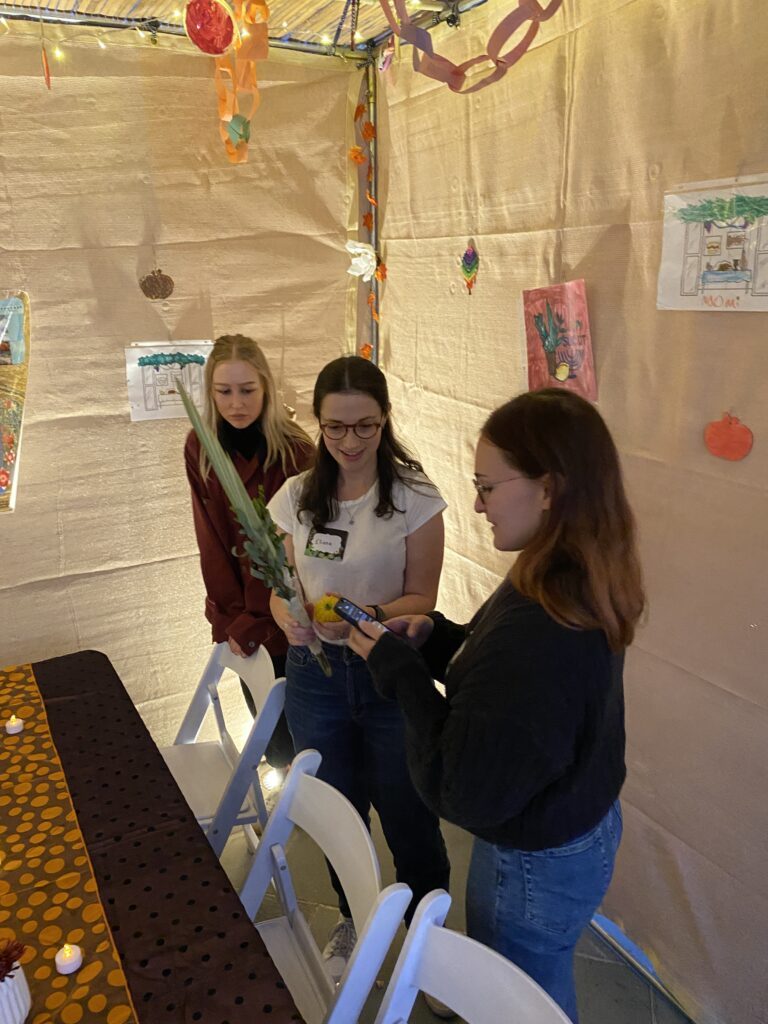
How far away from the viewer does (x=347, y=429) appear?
5.16ft

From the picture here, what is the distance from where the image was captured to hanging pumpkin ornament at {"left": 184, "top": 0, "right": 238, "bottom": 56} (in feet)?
5.33

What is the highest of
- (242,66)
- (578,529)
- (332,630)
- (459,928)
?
(242,66)

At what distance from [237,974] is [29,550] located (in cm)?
172

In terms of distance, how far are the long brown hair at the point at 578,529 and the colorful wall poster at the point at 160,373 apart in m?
1.65

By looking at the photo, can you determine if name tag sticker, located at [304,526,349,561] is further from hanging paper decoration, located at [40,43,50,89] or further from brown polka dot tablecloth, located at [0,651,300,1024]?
hanging paper decoration, located at [40,43,50,89]

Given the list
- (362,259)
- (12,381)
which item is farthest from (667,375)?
(12,381)

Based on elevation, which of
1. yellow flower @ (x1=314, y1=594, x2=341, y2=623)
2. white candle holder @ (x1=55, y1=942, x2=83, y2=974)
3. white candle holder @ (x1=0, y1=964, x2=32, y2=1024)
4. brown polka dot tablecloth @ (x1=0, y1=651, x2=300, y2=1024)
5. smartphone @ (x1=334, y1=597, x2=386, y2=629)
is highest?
smartphone @ (x1=334, y1=597, x2=386, y2=629)

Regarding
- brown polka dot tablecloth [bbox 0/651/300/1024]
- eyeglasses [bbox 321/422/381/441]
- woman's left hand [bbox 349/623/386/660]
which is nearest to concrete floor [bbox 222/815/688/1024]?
brown polka dot tablecloth [bbox 0/651/300/1024]

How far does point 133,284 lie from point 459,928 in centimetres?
217

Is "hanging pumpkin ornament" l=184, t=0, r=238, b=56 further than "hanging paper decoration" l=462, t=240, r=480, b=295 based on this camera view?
No

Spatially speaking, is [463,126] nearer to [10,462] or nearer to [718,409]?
[718,409]

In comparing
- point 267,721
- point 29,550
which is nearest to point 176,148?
point 29,550

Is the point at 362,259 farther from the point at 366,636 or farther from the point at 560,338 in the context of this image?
the point at 366,636

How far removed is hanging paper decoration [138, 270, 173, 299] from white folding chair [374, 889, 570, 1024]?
2.00 metres
